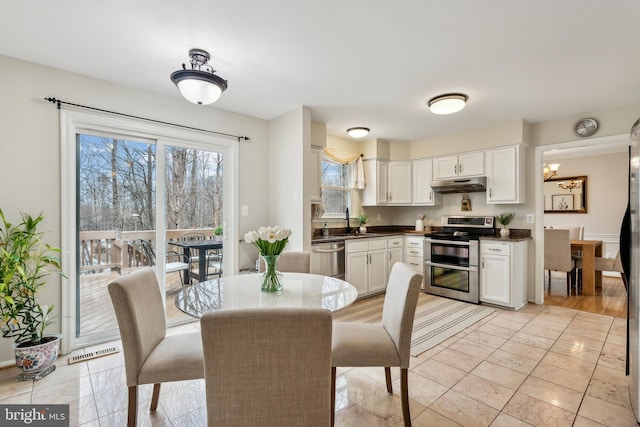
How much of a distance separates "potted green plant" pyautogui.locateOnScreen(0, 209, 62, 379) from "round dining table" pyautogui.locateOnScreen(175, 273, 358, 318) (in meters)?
1.29

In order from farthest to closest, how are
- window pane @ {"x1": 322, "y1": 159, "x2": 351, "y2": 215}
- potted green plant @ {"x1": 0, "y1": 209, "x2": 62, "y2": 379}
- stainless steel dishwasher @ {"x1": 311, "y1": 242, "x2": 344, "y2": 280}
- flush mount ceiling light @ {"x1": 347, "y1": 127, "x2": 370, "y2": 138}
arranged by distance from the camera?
window pane @ {"x1": 322, "y1": 159, "x2": 351, "y2": 215} < flush mount ceiling light @ {"x1": 347, "y1": 127, "x2": 370, "y2": 138} < stainless steel dishwasher @ {"x1": 311, "y1": 242, "x2": 344, "y2": 280} < potted green plant @ {"x1": 0, "y1": 209, "x2": 62, "y2": 379}

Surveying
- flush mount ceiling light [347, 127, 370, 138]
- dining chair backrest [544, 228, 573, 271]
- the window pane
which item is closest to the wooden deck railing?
the window pane

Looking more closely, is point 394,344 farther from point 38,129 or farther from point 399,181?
point 399,181

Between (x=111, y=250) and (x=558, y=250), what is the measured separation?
5.71 meters

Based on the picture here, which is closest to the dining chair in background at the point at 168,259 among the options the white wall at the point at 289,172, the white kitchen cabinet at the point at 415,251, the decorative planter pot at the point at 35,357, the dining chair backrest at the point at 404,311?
the decorative planter pot at the point at 35,357

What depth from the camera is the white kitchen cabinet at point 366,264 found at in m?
4.00

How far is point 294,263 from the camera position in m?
2.66

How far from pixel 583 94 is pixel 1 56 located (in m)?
5.16

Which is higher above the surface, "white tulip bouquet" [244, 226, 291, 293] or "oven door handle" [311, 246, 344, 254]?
"white tulip bouquet" [244, 226, 291, 293]

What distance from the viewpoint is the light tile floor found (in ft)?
5.78

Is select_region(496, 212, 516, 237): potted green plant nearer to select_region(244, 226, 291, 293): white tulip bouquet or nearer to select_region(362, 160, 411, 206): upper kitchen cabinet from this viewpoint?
select_region(362, 160, 411, 206): upper kitchen cabinet

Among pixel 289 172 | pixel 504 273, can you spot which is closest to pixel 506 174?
pixel 504 273

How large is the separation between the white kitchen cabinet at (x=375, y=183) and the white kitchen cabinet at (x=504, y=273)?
161cm

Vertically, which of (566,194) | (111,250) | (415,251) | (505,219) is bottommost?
(415,251)
